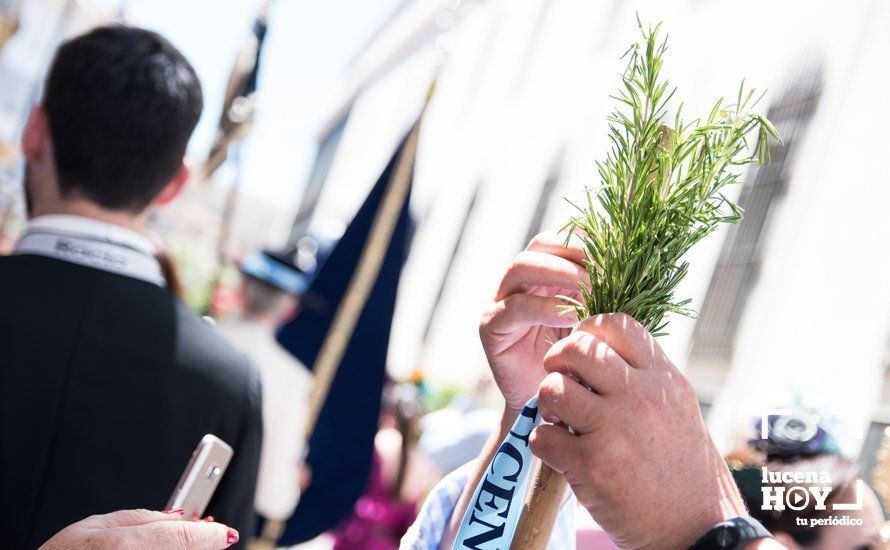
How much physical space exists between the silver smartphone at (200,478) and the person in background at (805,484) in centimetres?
97

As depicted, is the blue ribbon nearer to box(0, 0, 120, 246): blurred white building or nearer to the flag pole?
the flag pole

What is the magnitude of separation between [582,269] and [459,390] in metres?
12.9

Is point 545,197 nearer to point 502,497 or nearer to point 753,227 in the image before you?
point 753,227

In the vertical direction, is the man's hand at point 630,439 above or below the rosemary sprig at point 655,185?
below

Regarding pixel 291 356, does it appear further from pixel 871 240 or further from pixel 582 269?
pixel 871 240

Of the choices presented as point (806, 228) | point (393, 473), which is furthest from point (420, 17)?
point (393, 473)

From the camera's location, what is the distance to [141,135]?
1.79 meters

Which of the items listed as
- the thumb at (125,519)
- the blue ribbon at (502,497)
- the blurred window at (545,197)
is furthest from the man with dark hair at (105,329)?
the blurred window at (545,197)

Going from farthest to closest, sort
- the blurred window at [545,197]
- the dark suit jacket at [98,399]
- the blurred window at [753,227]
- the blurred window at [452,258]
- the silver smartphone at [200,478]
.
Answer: the blurred window at [452,258] < the blurred window at [545,197] < the blurred window at [753,227] < the dark suit jacket at [98,399] < the silver smartphone at [200,478]

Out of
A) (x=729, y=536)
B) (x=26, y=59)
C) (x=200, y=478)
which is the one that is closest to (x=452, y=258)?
(x=26, y=59)

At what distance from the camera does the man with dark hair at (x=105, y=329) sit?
161 cm

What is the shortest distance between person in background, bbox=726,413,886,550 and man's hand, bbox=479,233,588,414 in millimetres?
715

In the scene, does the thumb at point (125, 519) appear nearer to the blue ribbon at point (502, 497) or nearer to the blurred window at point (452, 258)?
the blue ribbon at point (502, 497)

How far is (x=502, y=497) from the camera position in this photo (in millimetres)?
949
